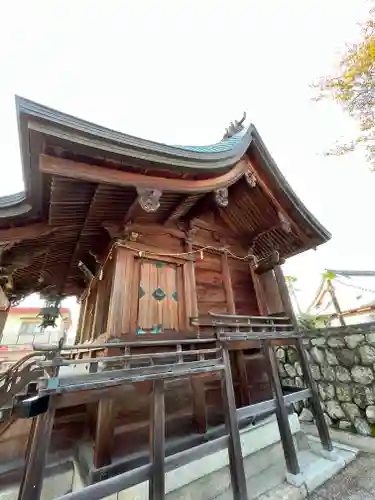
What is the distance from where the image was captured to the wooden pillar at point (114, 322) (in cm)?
338

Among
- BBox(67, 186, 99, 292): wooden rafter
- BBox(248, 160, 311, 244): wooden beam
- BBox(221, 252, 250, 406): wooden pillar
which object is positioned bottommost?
BBox(221, 252, 250, 406): wooden pillar

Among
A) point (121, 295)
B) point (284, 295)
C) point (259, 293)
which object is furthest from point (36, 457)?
point (259, 293)

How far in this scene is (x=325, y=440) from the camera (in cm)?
475

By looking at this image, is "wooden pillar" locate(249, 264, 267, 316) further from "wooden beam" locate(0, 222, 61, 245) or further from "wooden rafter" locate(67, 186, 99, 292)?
"wooden beam" locate(0, 222, 61, 245)

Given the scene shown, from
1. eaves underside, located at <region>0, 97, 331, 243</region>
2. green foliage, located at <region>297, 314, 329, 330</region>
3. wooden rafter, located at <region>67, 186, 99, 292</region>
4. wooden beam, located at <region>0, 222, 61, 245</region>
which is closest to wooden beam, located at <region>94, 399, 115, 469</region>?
wooden beam, located at <region>0, 222, 61, 245</region>

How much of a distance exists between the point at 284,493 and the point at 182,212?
17.7 ft

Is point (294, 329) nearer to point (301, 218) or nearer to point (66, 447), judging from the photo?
point (301, 218)

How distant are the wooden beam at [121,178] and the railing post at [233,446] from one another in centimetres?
311

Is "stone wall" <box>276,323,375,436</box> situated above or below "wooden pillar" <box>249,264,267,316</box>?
below

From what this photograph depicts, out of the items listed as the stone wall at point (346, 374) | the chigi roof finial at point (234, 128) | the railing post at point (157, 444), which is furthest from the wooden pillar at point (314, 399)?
the chigi roof finial at point (234, 128)

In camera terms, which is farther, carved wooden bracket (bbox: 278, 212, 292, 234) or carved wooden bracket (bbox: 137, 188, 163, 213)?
carved wooden bracket (bbox: 278, 212, 292, 234)

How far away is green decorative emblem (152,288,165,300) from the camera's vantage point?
15.7ft

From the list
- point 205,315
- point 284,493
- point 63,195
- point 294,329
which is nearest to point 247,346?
point 205,315

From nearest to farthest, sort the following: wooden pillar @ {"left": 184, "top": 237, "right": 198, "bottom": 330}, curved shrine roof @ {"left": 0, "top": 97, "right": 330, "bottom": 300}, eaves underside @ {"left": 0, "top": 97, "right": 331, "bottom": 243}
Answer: eaves underside @ {"left": 0, "top": 97, "right": 331, "bottom": 243} → curved shrine roof @ {"left": 0, "top": 97, "right": 330, "bottom": 300} → wooden pillar @ {"left": 184, "top": 237, "right": 198, "bottom": 330}
